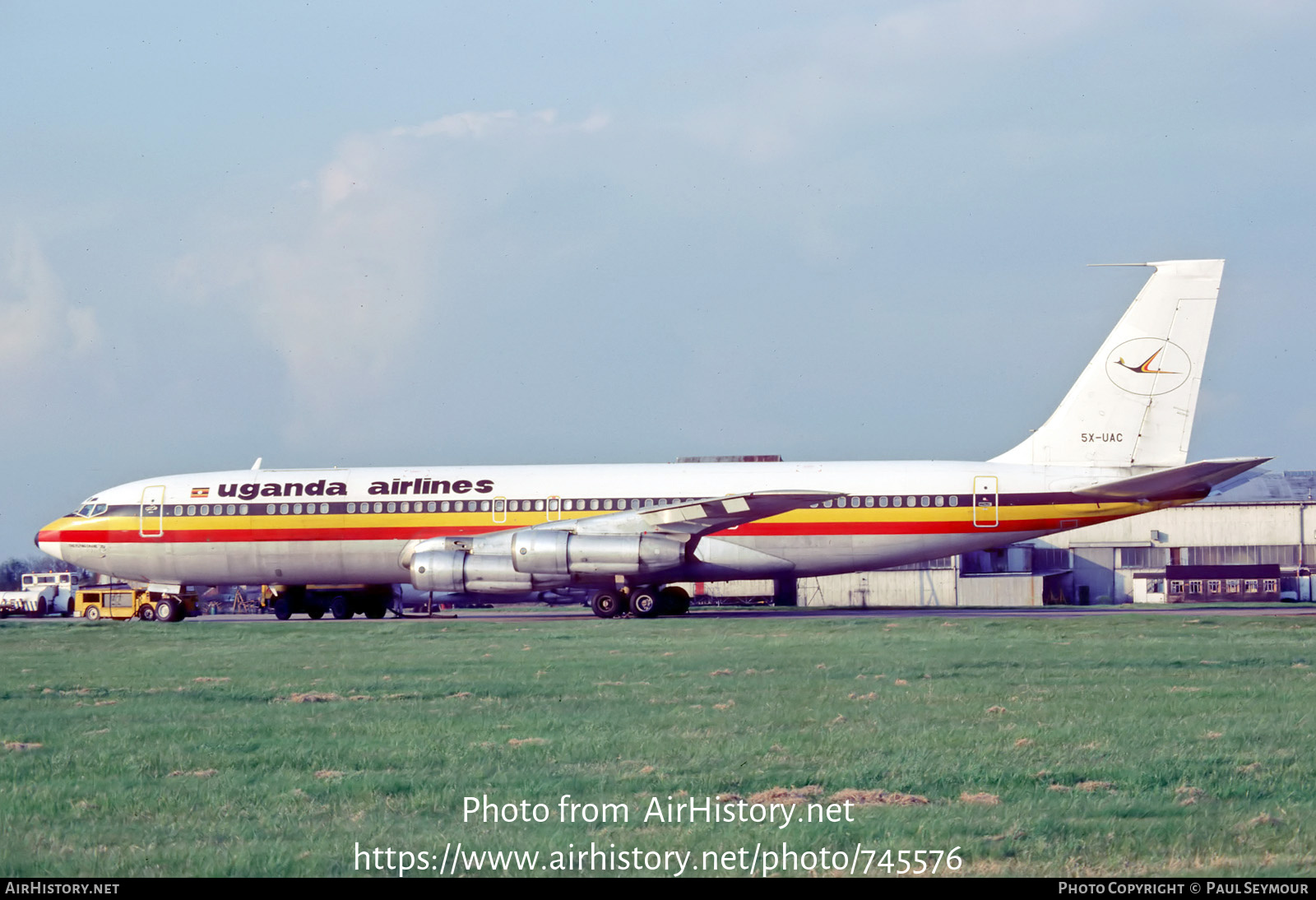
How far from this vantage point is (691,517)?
116 ft

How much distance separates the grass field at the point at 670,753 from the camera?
25.1 feet

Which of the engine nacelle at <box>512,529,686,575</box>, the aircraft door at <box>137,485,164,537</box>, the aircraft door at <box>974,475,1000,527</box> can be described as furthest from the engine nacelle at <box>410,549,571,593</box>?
the aircraft door at <box>974,475,1000,527</box>

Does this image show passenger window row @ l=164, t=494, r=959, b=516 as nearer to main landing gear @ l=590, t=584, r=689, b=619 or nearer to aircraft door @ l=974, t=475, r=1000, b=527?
aircraft door @ l=974, t=475, r=1000, b=527

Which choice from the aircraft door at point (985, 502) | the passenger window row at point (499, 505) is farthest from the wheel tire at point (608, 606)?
the aircraft door at point (985, 502)

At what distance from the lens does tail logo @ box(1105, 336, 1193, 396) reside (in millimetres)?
35656

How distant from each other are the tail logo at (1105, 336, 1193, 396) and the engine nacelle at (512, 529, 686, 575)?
513 inches

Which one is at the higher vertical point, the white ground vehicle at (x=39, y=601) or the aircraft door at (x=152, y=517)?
the aircraft door at (x=152, y=517)

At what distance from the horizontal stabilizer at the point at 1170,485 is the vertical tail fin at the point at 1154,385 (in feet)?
4.67

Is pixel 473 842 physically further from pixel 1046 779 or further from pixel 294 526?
pixel 294 526

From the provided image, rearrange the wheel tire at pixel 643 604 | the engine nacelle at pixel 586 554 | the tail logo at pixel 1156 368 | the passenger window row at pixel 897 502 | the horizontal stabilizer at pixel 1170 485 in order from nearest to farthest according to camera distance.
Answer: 1. the horizontal stabilizer at pixel 1170 485
2. the engine nacelle at pixel 586 554
3. the passenger window row at pixel 897 502
4. the tail logo at pixel 1156 368
5. the wheel tire at pixel 643 604

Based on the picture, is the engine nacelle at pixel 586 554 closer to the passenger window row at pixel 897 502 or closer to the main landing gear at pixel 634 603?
the main landing gear at pixel 634 603

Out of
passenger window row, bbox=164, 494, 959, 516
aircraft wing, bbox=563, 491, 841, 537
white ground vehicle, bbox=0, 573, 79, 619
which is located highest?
passenger window row, bbox=164, 494, 959, 516
